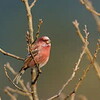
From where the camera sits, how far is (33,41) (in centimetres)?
301

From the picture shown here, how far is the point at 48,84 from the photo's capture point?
1125 cm

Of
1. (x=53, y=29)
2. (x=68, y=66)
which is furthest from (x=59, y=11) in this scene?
(x=68, y=66)

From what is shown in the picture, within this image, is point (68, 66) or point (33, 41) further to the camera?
point (68, 66)

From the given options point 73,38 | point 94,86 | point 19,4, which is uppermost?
point 19,4

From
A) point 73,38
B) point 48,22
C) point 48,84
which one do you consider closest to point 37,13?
point 48,22

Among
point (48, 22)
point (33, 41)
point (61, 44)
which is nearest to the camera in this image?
point (33, 41)

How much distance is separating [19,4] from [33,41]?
1445 cm

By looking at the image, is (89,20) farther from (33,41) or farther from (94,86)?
(33,41)

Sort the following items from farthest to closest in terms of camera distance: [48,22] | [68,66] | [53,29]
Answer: [48,22]
[53,29]
[68,66]

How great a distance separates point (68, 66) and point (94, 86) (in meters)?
1.57

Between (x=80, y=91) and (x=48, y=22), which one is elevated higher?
(x=48, y=22)

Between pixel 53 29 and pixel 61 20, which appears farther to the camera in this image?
pixel 61 20

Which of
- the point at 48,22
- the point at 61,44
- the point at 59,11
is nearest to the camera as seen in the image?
the point at 61,44

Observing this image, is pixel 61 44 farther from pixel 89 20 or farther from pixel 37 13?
pixel 37 13
